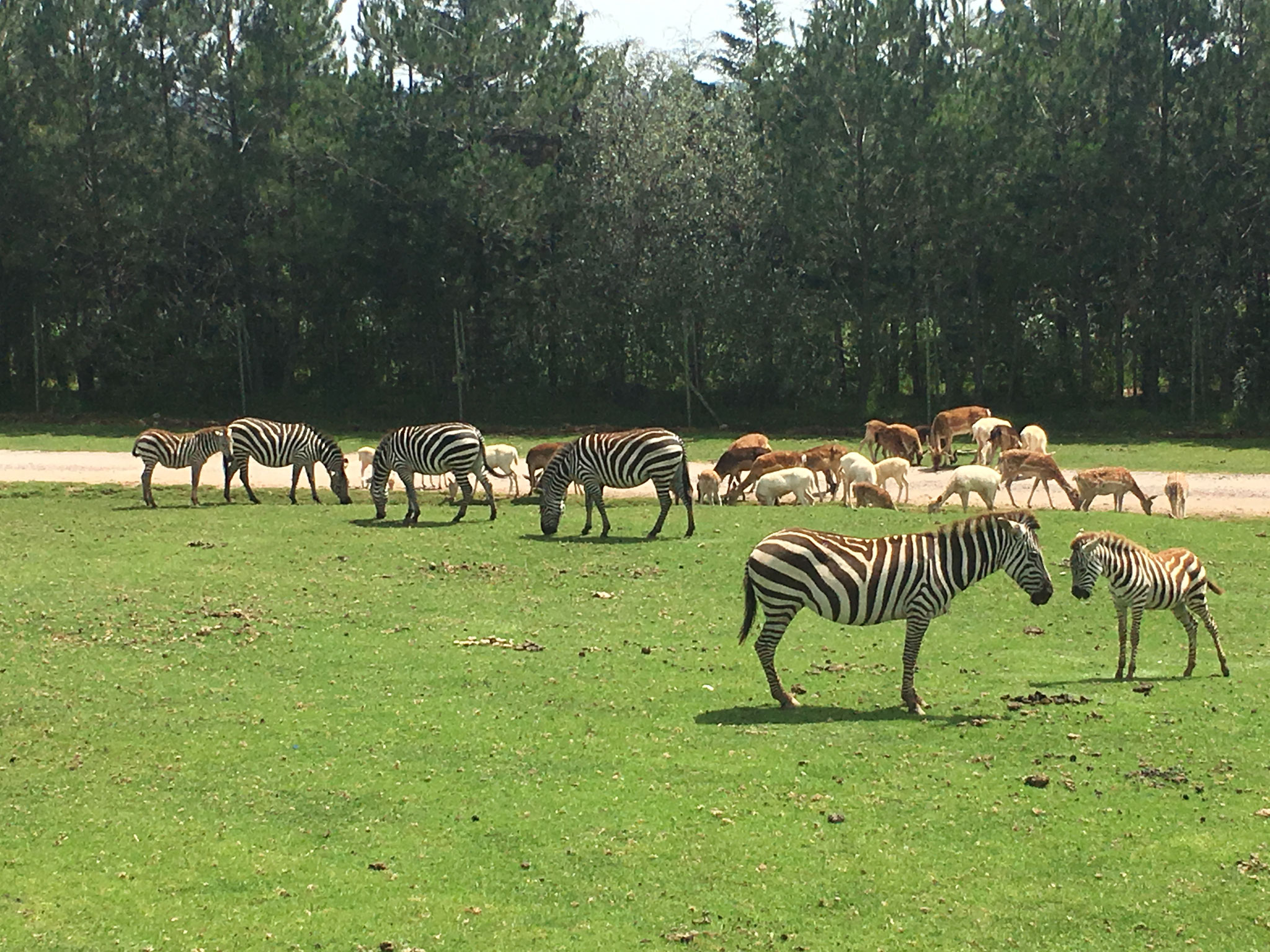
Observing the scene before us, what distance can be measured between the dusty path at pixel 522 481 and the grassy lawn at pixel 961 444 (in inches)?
87.6

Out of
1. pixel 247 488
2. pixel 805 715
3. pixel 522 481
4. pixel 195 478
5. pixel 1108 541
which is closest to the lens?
pixel 805 715

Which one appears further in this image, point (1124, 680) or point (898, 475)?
point (898, 475)

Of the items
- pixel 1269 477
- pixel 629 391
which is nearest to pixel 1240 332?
pixel 1269 477

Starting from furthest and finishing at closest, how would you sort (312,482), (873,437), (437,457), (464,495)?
(873,437) < (312,482) < (437,457) < (464,495)

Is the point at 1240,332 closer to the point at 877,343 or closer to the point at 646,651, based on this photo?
the point at 877,343

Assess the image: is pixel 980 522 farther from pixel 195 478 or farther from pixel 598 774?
pixel 195 478

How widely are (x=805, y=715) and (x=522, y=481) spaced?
787 inches

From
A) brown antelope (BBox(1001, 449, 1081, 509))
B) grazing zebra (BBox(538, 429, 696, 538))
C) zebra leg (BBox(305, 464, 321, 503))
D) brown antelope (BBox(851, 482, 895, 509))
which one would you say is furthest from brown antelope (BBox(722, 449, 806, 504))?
zebra leg (BBox(305, 464, 321, 503))

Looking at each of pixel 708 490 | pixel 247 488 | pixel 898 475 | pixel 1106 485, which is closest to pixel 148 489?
pixel 247 488

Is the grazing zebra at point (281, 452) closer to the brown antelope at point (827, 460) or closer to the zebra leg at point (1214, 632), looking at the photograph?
the brown antelope at point (827, 460)

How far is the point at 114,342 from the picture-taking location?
168ft

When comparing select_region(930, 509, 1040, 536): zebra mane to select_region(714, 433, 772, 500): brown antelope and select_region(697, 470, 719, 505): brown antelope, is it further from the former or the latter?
select_region(714, 433, 772, 500): brown antelope

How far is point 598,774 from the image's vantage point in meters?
11.4

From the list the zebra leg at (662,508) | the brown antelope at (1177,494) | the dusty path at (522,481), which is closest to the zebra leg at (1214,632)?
the zebra leg at (662,508)
